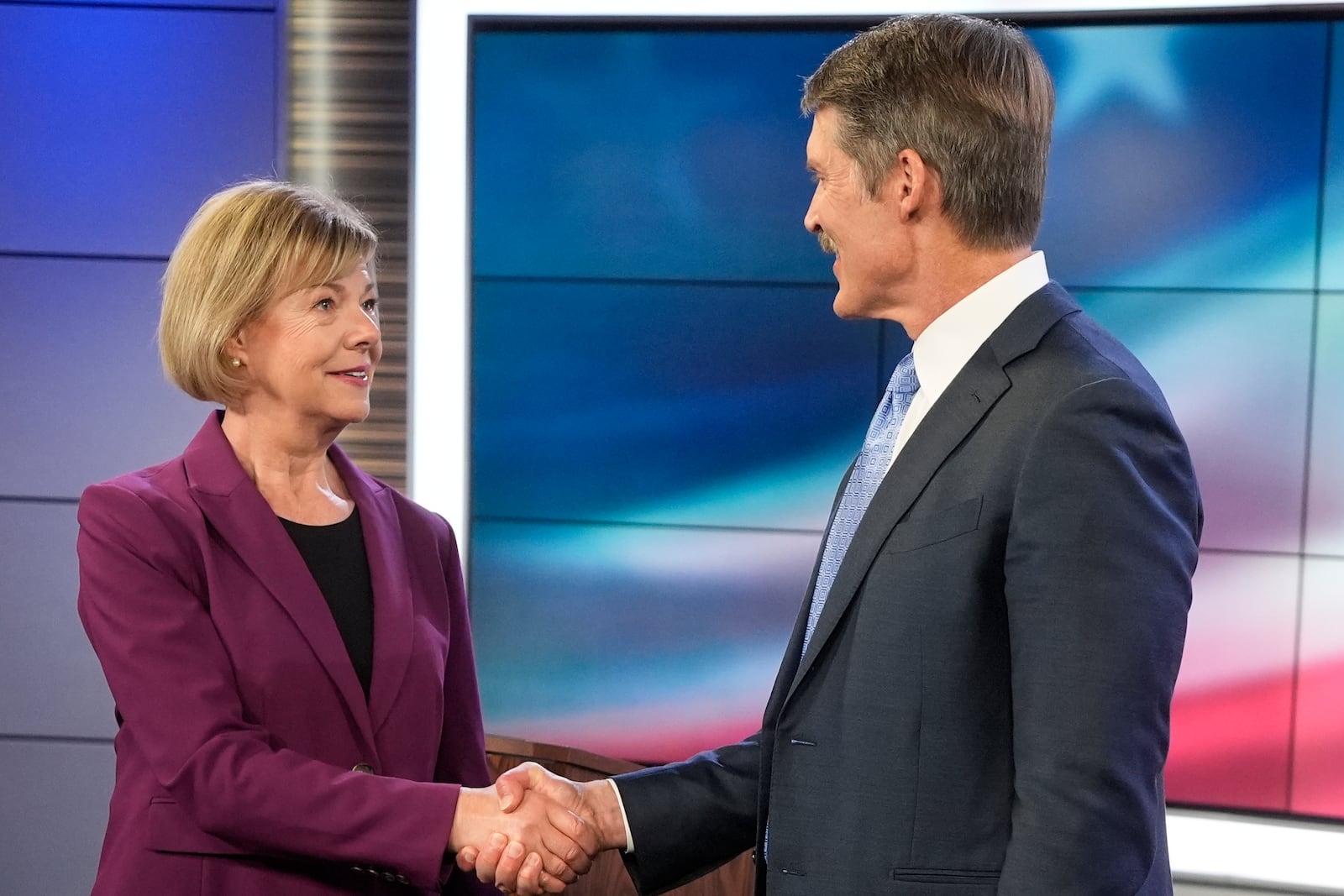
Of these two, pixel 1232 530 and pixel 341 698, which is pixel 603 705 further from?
pixel 341 698

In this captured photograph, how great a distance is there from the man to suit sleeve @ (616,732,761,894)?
26 cm

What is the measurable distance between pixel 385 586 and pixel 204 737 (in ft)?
1.04

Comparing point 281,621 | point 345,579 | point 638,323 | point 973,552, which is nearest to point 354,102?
point 638,323

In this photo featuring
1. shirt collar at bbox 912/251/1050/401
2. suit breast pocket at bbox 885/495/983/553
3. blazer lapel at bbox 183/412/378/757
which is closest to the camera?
suit breast pocket at bbox 885/495/983/553

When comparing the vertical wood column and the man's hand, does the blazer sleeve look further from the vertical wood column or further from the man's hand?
the vertical wood column

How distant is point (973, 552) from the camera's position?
1.32m

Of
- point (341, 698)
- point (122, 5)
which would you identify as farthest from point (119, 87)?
point (341, 698)

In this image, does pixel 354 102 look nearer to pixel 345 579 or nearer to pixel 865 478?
pixel 345 579

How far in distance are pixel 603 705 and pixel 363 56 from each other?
1859 millimetres

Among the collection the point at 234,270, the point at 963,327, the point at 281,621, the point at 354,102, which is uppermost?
the point at 354,102

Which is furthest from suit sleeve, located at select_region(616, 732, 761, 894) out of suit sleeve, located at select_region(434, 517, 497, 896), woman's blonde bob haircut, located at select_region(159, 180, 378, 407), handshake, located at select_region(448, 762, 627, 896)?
woman's blonde bob haircut, located at select_region(159, 180, 378, 407)

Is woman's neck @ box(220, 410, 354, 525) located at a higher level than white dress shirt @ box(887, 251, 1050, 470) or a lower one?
lower

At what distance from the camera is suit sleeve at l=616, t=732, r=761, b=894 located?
1837 mm

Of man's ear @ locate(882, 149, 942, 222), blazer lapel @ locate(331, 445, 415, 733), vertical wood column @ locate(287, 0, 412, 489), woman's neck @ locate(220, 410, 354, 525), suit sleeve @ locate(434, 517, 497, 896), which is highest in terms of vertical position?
vertical wood column @ locate(287, 0, 412, 489)
